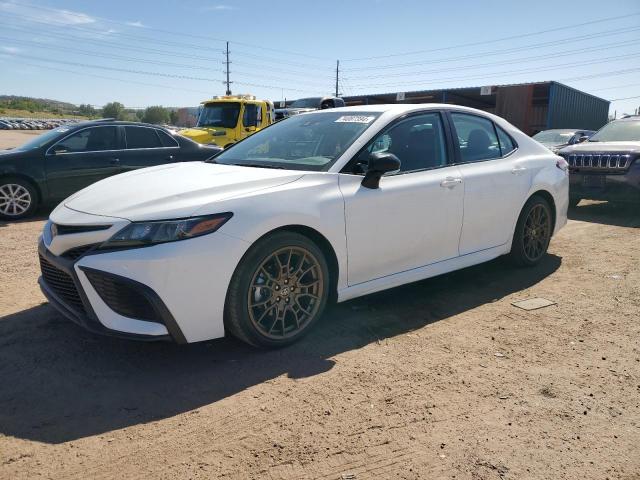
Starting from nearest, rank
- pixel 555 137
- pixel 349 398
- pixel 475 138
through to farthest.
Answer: pixel 349 398 < pixel 475 138 < pixel 555 137

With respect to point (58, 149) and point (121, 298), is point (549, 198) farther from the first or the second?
point (58, 149)

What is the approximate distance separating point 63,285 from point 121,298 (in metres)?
0.54

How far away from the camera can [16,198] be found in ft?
25.4

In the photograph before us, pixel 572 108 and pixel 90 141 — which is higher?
pixel 572 108

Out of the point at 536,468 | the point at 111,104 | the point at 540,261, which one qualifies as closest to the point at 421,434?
the point at 536,468

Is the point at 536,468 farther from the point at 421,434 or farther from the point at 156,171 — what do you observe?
the point at 156,171

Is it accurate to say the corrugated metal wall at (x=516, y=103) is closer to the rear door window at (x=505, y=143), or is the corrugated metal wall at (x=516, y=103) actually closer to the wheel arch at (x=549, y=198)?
the wheel arch at (x=549, y=198)

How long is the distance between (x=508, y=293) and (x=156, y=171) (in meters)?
3.17

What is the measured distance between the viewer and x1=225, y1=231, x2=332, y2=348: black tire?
124 inches

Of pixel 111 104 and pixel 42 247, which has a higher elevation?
pixel 111 104

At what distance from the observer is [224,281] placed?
3055 millimetres

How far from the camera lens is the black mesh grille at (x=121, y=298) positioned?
9.59 feet

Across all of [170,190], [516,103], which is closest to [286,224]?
[170,190]

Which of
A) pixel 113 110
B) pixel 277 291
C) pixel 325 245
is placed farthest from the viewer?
pixel 113 110
